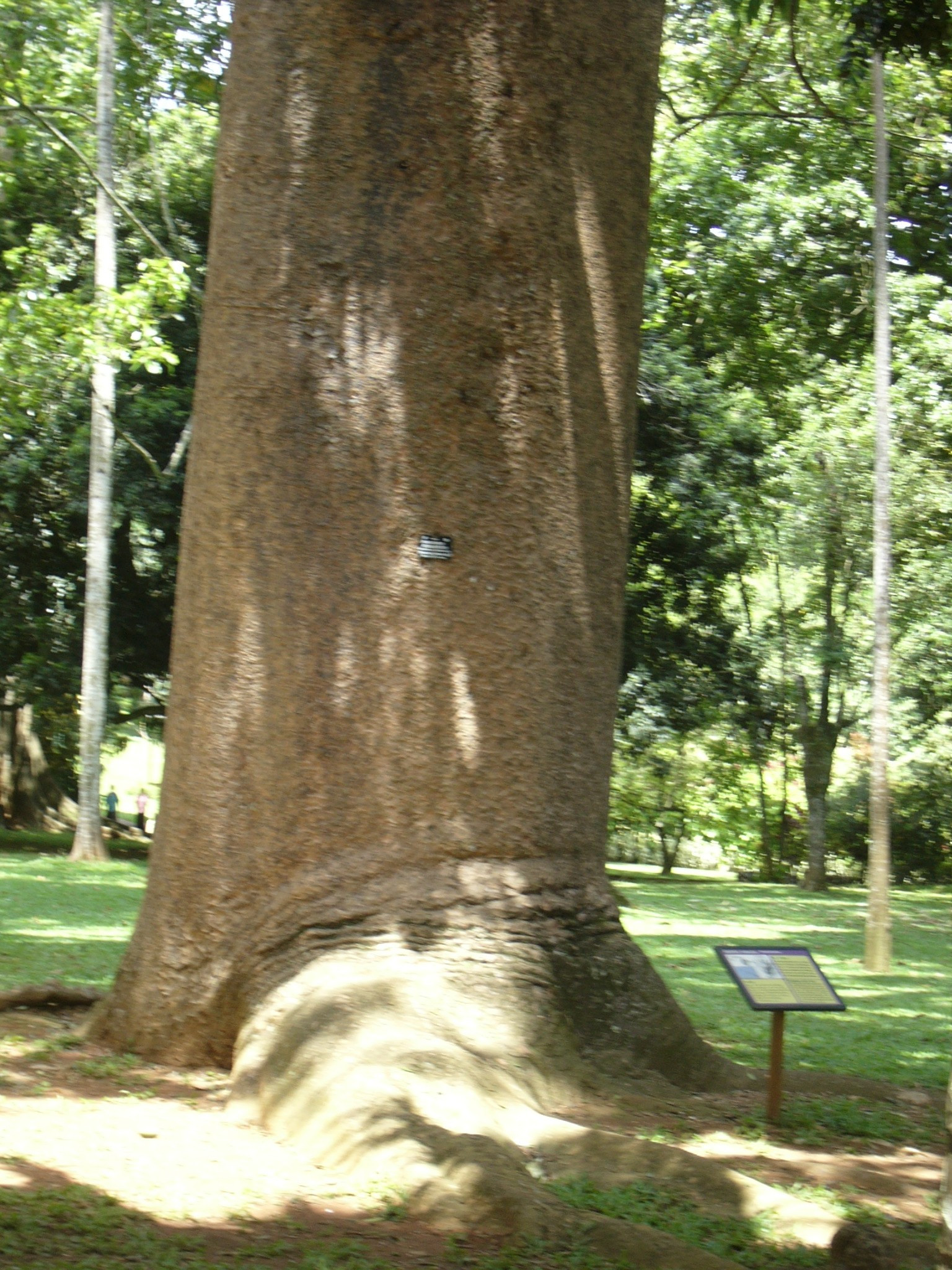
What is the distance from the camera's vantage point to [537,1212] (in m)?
4.05

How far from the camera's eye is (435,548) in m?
5.67

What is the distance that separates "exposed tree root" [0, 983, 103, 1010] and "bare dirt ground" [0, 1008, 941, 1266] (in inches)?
22.7

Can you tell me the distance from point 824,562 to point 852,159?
613 cm

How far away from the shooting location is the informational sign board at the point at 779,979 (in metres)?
5.74

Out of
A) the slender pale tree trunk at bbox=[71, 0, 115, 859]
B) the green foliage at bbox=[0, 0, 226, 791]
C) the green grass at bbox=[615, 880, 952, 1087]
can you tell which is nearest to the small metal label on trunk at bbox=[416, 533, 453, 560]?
the green grass at bbox=[615, 880, 952, 1087]

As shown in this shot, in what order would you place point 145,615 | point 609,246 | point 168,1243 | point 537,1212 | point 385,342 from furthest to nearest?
point 145,615
point 609,246
point 385,342
point 537,1212
point 168,1243

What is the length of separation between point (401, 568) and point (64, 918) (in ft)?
25.9

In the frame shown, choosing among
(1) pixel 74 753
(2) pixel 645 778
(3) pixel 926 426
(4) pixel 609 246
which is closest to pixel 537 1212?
(4) pixel 609 246

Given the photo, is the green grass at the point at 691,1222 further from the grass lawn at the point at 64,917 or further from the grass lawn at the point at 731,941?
the grass lawn at the point at 64,917

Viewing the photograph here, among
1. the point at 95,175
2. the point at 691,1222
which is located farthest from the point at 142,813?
the point at 691,1222

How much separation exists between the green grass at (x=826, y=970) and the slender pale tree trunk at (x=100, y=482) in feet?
24.6

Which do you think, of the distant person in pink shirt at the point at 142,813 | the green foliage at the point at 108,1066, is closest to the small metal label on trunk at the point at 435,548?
the green foliage at the point at 108,1066

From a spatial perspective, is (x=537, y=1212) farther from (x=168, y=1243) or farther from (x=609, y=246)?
(x=609, y=246)

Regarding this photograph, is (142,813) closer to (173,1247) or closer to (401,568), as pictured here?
(401,568)
